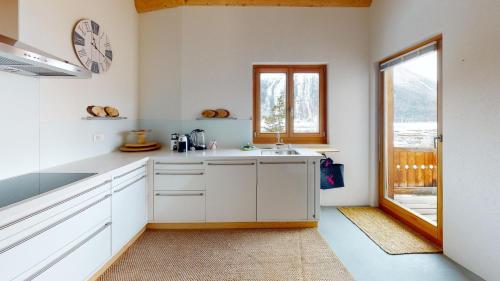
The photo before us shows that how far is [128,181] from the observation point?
2553 millimetres

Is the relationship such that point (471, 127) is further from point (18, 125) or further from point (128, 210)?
point (18, 125)

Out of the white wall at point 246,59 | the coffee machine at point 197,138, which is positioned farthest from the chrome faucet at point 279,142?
the coffee machine at point 197,138

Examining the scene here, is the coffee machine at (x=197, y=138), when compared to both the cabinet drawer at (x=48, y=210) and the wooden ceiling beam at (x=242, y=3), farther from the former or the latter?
the wooden ceiling beam at (x=242, y=3)

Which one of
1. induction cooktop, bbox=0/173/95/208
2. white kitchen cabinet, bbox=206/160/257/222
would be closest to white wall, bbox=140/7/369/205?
white kitchen cabinet, bbox=206/160/257/222

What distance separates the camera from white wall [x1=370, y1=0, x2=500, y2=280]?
6.55 ft

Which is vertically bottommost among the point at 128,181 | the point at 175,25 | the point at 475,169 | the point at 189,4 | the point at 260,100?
the point at 128,181

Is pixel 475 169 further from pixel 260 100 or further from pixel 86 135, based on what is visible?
pixel 86 135

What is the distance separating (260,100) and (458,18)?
238 centimetres

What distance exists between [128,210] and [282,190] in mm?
1633

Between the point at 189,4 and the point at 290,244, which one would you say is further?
the point at 189,4

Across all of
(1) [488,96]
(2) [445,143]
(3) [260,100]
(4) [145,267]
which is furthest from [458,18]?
(4) [145,267]

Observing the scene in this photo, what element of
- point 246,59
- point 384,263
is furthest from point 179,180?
point 384,263

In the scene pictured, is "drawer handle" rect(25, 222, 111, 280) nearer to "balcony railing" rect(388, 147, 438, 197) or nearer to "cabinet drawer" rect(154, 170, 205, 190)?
"cabinet drawer" rect(154, 170, 205, 190)

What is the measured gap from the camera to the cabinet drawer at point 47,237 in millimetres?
1296
